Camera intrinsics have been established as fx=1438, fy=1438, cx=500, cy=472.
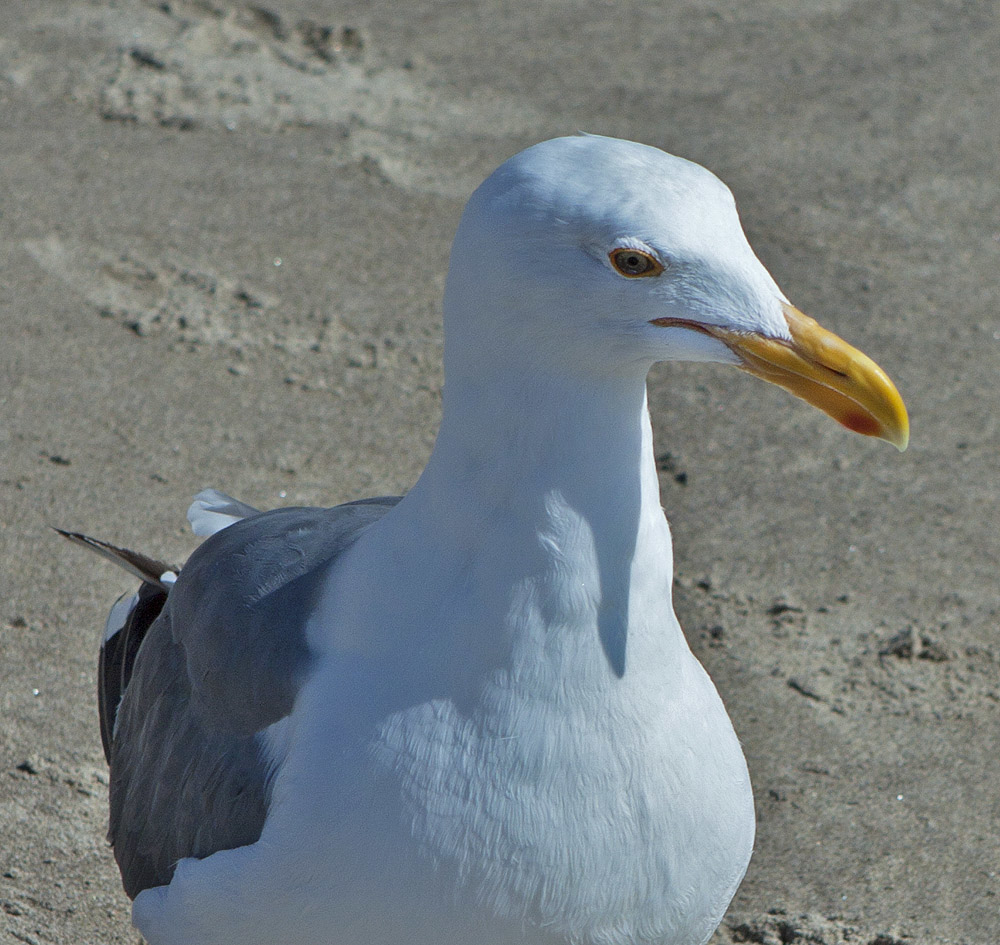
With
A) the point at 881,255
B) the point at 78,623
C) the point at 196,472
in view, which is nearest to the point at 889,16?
the point at 881,255

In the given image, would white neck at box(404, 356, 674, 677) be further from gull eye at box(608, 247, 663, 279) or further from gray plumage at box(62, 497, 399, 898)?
gray plumage at box(62, 497, 399, 898)

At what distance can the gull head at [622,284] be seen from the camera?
188cm

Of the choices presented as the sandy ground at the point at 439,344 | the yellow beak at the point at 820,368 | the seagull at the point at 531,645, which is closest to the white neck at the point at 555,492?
the seagull at the point at 531,645

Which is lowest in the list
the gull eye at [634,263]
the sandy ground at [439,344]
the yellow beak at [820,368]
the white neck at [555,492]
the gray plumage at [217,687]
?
the sandy ground at [439,344]

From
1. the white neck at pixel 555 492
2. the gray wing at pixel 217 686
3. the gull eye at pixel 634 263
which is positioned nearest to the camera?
the gull eye at pixel 634 263

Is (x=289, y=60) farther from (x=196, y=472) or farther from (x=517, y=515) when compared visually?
(x=517, y=515)

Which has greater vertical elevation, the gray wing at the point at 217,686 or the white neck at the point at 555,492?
the white neck at the point at 555,492

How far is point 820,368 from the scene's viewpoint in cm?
197

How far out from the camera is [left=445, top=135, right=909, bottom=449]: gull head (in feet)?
6.18

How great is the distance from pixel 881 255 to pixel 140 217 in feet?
9.24

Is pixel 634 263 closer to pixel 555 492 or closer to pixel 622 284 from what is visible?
pixel 622 284

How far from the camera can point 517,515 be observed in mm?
2027

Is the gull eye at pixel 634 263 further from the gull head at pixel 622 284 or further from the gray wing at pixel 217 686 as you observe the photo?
the gray wing at pixel 217 686

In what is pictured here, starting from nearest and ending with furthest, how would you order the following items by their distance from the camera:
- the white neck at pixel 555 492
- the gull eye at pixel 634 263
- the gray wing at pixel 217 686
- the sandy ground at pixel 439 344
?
the gull eye at pixel 634 263, the white neck at pixel 555 492, the gray wing at pixel 217 686, the sandy ground at pixel 439 344
